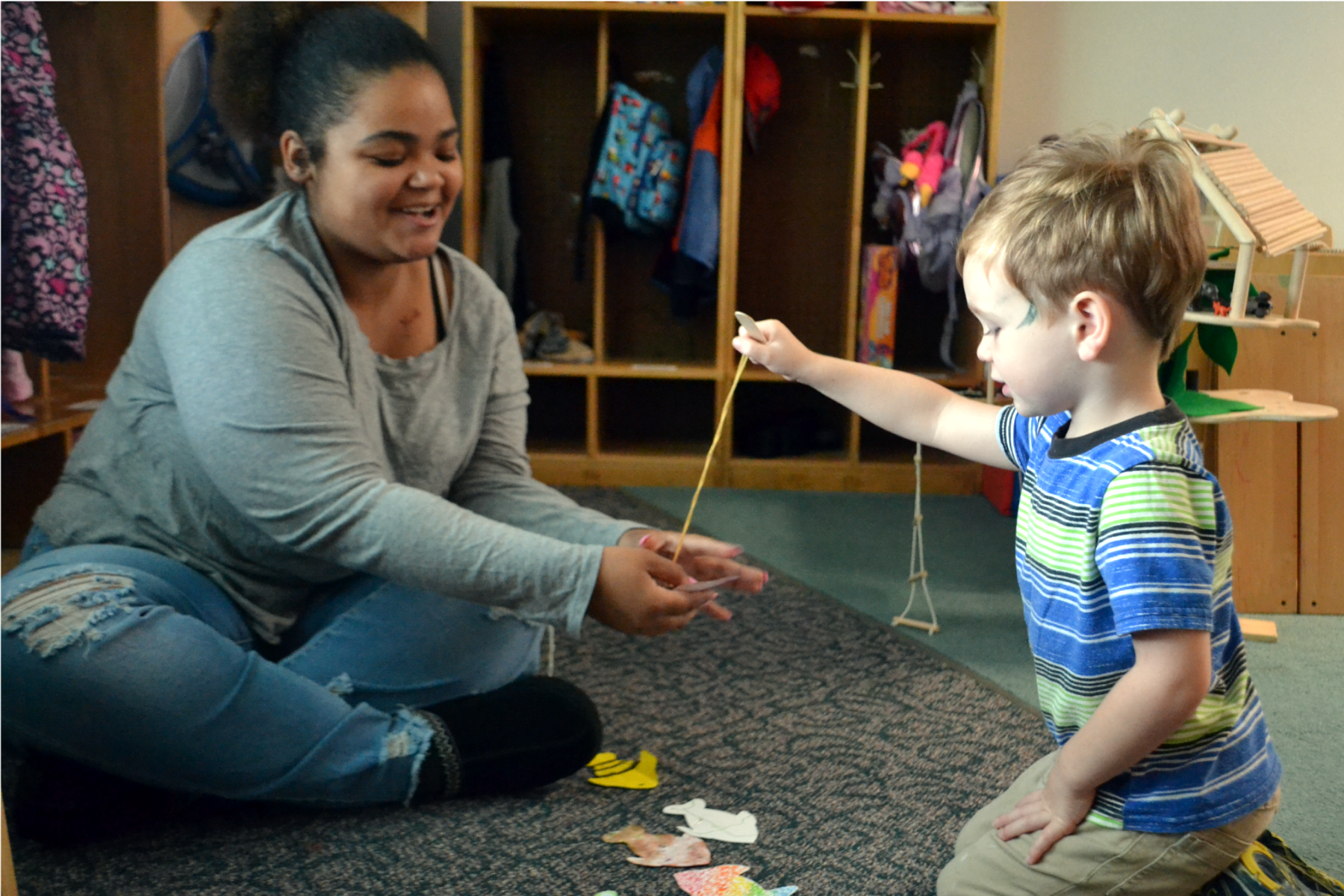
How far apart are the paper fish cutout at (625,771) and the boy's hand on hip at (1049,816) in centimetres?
52

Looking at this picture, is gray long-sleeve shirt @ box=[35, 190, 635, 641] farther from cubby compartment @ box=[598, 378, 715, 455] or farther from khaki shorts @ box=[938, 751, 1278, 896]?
cubby compartment @ box=[598, 378, 715, 455]

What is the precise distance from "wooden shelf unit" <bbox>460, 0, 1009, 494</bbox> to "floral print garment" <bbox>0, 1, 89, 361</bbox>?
1.40m

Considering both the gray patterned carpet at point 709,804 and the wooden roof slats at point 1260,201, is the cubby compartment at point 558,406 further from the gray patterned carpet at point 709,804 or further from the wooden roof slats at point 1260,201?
the wooden roof slats at point 1260,201

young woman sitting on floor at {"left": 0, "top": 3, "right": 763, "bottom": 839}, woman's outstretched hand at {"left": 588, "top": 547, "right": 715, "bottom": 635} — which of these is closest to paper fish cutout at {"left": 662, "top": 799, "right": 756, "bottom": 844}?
young woman sitting on floor at {"left": 0, "top": 3, "right": 763, "bottom": 839}

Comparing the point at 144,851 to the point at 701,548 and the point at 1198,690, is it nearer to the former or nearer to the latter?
the point at 701,548

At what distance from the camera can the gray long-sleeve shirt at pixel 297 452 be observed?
1.27 m

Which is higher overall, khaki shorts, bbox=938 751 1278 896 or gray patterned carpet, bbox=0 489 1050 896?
khaki shorts, bbox=938 751 1278 896

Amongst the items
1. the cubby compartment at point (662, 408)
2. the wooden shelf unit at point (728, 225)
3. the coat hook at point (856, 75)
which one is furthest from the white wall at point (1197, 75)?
the cubby compartment at point (662, 408)

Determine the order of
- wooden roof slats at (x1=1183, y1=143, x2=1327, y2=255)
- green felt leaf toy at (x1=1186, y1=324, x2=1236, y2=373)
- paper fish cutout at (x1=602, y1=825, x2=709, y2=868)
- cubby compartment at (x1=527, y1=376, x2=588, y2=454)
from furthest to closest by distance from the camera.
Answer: cubby compartment at (x1=527, y1=376, x2=588, y2=454)
green felt leaf toy at (x1=1186, y1=324, x2=1236, y2=373)
wooden roof slats at (x1=1183, y1=143, x2=1327, y2=255)
paper fish cutout at (x1=602, y1=825, x2=709, y2=868)

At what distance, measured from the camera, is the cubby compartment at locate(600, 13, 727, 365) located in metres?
3.53

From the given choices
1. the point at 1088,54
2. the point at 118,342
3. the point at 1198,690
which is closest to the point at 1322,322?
the point at 1088,54

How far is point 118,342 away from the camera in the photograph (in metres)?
3.07

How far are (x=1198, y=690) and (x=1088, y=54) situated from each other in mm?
3026

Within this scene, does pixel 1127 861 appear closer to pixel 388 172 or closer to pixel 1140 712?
pixel 1140 712
